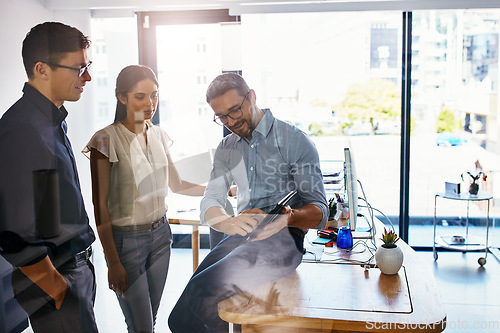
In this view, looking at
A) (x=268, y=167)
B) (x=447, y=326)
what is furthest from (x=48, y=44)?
(x=447, y=326)

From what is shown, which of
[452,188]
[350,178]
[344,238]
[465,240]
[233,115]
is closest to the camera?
[233,115]

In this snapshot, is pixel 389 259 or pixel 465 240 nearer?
pixel 389 259

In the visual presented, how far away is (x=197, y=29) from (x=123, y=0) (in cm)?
23

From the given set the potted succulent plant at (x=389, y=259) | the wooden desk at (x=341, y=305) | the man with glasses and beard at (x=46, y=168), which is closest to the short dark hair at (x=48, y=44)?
the man with glasses and beard at (x=46, y=168)

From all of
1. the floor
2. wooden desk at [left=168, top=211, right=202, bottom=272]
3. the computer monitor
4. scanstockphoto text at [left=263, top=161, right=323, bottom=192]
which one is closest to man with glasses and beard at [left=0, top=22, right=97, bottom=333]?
the floor

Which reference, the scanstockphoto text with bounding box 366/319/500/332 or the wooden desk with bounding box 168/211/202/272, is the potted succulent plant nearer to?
the scanstockphoto text with bounding box 366/319/500/332

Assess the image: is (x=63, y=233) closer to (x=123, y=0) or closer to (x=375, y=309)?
(x=123, y=0)

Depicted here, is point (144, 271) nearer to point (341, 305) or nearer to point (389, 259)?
point (341, 305)

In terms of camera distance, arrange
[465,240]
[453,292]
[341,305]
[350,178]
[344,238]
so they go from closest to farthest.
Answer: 1. [341,305]
2. [350,178]
3. [344,238]
4. [453,292]
5. [465,240]

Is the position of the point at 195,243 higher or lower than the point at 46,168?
lower

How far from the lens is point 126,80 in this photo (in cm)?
130

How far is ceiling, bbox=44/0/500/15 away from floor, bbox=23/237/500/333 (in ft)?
2.31

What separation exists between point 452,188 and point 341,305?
215 cm

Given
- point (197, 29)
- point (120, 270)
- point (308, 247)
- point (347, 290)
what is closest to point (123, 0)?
point (197, 29)
